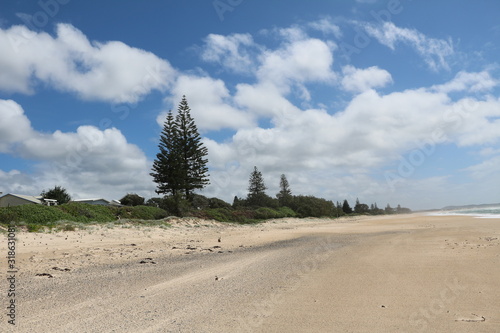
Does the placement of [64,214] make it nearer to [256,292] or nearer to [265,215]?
[256,292]

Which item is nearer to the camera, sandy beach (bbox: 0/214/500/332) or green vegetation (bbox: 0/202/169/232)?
sandy beach (bbox: 0/214/500/332)

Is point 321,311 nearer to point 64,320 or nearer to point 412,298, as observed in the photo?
point 412,298

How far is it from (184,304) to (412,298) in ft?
10.6

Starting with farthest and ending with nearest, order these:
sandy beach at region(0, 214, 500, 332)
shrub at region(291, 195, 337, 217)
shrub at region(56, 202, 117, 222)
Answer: shrub at region(291, 195, 337, 217)
shrub at region(56, 202, 117, 222)
sandy beach at region(0, 214, 500, 332)

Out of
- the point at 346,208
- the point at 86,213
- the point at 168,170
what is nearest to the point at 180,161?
the point at 168,170

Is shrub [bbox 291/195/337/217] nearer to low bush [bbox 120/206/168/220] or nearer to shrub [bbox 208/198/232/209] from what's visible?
shrub [bbox 208/198/232/209]

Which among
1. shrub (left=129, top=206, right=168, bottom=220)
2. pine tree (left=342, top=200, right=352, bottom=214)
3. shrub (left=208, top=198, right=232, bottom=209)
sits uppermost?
shrub (left=208, top=198, right=232, bottom=209)

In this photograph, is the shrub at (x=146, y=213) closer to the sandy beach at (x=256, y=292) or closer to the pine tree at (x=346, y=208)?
the sandy beach at (x=256, y=292)

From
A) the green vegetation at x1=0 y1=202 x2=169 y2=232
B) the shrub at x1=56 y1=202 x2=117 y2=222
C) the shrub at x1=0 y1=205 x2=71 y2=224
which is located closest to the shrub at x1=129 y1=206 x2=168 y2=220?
the green vegetation at x1=0 y1=202 x2=169 y2=232

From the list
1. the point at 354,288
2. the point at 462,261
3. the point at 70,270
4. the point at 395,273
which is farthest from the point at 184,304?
the point at 462,261

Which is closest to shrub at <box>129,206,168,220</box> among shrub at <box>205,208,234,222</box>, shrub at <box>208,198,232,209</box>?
shrub at <box>205,208,234,222</box>

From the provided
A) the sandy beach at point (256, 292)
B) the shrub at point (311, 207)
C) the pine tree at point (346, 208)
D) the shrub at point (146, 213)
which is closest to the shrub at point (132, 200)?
the shrub at point (146, 213)

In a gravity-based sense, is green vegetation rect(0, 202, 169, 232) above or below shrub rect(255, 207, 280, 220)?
above

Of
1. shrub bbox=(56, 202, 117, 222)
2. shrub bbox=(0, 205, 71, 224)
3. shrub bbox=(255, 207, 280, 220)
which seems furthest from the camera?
shrub bbox=(255, 207, 280, 220)
